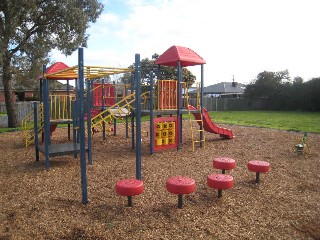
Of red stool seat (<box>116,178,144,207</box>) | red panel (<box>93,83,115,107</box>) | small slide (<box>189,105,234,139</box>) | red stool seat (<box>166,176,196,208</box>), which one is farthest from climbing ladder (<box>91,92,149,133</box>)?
red stool seat (<box>166,176,196,208</box>)

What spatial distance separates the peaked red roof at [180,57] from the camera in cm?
959

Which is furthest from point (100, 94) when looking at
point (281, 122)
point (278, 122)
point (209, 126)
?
point (281, 122)

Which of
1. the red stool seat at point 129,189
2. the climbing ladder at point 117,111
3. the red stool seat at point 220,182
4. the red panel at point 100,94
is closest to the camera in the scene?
the red stool seat at point 129,189

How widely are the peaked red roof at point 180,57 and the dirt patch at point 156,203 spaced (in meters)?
3.31

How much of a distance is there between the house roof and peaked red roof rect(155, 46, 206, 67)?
158ft

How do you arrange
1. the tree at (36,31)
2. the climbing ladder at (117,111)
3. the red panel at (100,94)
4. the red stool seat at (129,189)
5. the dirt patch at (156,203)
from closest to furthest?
the dirt patch at (156,203) < the red stool seat at (129,189) < the climbing ladder at (117,111) < the red panel at (100,94) < the tree at (36,31)

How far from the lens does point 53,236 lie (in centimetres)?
369

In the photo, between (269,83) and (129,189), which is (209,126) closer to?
(129,189)

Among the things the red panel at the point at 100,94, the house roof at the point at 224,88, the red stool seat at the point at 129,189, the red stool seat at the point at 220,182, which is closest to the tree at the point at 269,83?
the house roof at the point at 224,88

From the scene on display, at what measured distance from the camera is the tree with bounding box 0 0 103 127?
1491cm

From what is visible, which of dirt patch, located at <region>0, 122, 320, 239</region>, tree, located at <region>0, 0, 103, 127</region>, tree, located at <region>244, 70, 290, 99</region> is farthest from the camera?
→ tree, located at <region>244, 70, 290, 99</region>

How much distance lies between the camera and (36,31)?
16812 mm

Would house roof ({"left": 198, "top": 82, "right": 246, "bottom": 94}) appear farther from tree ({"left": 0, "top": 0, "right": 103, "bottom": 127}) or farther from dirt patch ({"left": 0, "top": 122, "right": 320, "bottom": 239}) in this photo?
dirt patch ({"left": 0, "top": 122, "right": 320, "bottom": 239})

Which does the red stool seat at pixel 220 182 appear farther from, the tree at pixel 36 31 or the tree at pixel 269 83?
the tree at pixel 269 83
